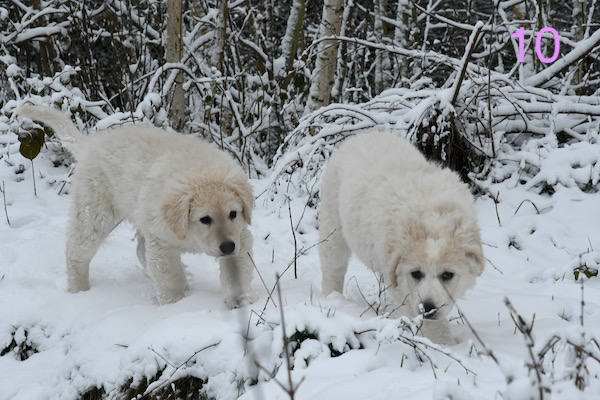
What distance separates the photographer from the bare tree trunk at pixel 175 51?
687cm

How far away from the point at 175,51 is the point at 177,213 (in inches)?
149

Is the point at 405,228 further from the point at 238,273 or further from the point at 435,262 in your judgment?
the point at 238,273


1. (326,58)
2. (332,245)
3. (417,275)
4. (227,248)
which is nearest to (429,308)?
(417,275)

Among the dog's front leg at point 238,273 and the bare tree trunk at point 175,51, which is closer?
the dog's front leg at point 238,273

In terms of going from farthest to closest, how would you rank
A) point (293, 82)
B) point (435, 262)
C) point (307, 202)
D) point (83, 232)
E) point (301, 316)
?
1. point (293, 82)
2. point (307, 202)
3. point (83, 232)
4. point (435, 262)
5. point (301, 316)

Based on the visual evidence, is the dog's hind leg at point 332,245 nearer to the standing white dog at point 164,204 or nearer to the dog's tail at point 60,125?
the standing white dog at point 164,204

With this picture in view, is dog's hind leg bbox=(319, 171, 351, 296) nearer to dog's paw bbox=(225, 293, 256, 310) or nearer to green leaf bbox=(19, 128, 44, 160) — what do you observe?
dog's paw bbox=(225, 293, 256, 310)

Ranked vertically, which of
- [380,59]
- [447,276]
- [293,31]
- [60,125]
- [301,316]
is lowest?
[301,316]

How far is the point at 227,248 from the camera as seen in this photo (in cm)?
372

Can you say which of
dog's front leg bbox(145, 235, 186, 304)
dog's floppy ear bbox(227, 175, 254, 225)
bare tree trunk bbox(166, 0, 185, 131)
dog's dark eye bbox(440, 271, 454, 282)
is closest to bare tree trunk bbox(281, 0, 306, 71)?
bare tree trunk bbox(166, 0, 185, 131)

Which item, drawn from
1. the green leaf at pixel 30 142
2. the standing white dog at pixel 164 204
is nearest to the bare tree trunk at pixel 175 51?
the green leaf at pixel 30 142

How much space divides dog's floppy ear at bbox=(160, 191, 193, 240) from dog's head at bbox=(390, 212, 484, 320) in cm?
133

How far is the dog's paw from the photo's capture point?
3808 millimetres

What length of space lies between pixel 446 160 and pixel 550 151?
3.18 feet
